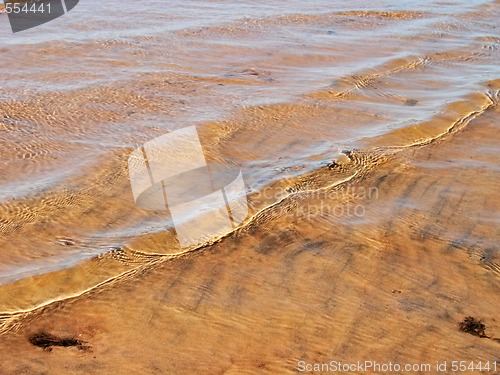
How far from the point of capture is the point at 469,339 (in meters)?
2.85

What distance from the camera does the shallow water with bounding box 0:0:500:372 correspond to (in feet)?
10.6

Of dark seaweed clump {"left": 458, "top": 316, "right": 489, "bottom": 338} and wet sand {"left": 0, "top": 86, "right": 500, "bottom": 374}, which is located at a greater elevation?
wet sand {"left": 0, "top": 86, "right": 500, "bottom": 374}

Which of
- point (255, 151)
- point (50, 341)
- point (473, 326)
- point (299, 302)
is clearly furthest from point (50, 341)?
point (255, 151)

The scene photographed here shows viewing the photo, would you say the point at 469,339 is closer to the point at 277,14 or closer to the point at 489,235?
the point at 489,235

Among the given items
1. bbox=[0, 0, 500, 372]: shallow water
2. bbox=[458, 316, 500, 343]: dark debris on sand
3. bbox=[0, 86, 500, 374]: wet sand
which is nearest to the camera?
bbox=[0, 86, 500, 374]: wet sand

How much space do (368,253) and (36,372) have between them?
167 cm

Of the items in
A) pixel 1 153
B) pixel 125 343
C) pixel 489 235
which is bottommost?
pixel 489 235

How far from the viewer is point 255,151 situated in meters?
4.75

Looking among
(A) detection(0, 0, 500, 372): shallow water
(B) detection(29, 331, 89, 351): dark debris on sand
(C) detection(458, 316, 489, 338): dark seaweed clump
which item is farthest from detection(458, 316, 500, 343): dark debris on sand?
(B) detection(29, 331, 89, 351): dark debris on sand

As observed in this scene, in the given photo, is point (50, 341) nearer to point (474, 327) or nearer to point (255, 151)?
point (474, 327)

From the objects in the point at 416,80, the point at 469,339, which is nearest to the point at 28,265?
the point at 469,339

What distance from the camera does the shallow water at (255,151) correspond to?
3.24 meters

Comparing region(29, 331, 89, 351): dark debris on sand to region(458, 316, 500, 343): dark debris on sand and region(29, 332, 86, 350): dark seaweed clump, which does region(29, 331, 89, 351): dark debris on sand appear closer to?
region(29, 332, 86, 350): dark seaweed clump

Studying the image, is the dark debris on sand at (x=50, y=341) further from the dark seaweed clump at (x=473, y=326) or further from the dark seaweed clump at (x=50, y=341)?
Answer: the dark seaweed clump at (x=473, y=326)
